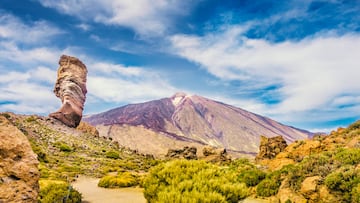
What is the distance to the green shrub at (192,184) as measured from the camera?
8.18m

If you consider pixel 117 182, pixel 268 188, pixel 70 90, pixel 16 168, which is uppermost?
pixel 70 90

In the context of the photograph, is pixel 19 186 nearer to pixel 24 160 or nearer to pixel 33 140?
pixel 24 160

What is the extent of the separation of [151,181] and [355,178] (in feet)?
28.0

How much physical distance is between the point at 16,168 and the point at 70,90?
55.9 meters

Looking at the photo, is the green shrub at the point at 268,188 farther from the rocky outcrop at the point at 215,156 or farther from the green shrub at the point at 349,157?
the rocky outcrop at the point at 215,156

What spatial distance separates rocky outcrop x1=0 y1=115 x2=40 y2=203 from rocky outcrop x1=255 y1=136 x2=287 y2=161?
37299 mm

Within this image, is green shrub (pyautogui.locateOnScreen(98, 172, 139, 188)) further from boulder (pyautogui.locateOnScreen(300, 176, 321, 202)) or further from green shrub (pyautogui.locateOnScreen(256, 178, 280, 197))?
boulder (pyautogui.locateOnScreen(300, 176, 321, 202))

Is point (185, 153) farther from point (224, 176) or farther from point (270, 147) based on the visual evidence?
point (224, 176)

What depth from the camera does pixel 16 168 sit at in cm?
714

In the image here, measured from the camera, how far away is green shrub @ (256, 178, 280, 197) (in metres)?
16.6

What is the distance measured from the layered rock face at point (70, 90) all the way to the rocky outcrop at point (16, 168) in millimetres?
54269

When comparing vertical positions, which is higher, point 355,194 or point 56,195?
point 355,194

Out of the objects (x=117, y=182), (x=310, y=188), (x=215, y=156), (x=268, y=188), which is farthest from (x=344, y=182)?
(x=215, y=156)

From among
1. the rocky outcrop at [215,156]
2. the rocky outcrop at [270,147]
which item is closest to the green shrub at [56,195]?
the rocky outcrop at [270,147]
